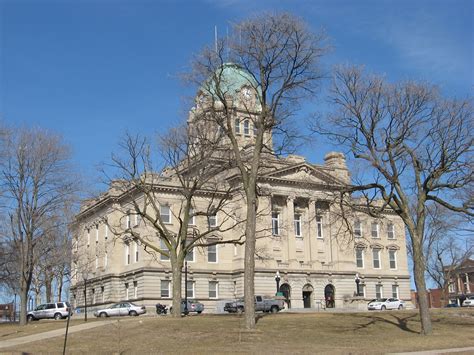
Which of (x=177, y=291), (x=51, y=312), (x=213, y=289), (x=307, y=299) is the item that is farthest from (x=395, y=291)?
(x=177, y=291)

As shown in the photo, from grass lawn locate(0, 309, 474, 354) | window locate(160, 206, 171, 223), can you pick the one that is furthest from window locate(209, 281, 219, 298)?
grass lawn locate(0, 309, 474, 354)

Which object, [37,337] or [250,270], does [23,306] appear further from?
[250,270]

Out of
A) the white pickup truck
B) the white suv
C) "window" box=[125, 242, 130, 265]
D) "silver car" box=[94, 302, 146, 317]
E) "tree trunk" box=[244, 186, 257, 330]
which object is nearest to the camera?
"tree trunk" box=[244, 186, 257, 330]

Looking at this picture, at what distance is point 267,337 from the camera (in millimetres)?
27047

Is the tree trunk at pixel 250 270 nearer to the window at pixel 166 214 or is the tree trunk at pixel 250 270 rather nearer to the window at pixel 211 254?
the window at pixel 166 214

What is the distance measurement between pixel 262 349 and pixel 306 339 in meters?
4.02

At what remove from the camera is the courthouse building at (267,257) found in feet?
219

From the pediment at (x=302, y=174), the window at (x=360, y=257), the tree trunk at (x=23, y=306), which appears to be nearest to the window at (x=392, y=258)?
the window at (x=360, y=257)

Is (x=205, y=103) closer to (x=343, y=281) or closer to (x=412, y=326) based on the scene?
(x=412, y=326)

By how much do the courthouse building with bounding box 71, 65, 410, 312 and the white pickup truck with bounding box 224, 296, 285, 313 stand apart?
8152 millimetres

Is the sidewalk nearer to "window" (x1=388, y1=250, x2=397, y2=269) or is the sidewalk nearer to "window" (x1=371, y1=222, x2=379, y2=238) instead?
"window" (x1=371, y1=222, x2=379, y2=238)

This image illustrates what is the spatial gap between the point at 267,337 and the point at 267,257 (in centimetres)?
4130

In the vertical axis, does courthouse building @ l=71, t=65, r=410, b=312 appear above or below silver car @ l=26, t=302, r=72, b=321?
above

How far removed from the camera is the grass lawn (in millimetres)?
24016
